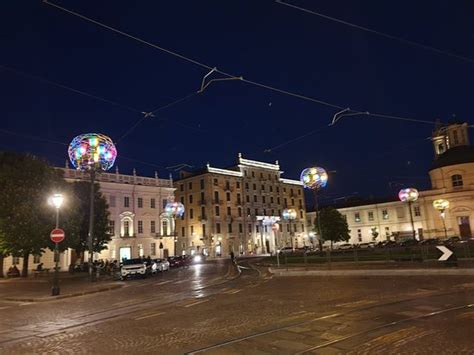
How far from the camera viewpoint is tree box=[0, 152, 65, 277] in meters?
33.6

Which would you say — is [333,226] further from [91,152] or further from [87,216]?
[91,152]

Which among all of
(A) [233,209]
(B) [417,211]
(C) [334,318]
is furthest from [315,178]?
(A) [233,209]

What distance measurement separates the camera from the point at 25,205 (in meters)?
33.9

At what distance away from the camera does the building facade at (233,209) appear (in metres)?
80.1

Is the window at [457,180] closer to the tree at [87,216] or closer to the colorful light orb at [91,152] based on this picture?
the tree at [87,216]

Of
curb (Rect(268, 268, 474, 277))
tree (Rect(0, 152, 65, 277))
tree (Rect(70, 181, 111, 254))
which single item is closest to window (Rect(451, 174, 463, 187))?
curb (Rect(268, 268, 474, 277))

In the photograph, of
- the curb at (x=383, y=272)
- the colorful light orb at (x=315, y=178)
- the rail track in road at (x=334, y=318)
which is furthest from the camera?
the colorful light orb at (x=315, y=178)

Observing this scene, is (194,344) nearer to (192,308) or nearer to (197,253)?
(192,308)

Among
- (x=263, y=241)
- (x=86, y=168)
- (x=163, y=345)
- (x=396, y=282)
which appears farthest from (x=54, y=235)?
(x=263, y=241)

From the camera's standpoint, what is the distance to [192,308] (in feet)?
43.4

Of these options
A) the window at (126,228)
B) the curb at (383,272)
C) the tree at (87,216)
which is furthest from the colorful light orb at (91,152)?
the window at (126,228)

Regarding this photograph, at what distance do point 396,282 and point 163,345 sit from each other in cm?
1292

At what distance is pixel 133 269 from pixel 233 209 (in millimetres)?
51465

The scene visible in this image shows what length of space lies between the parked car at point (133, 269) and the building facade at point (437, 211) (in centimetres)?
5240
